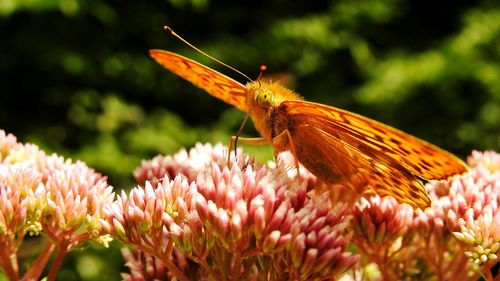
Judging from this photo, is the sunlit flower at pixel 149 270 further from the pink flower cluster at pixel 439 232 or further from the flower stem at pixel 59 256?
the pink flower cluster at pixel 439 232

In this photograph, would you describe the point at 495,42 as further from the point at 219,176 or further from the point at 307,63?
the point at 219,176

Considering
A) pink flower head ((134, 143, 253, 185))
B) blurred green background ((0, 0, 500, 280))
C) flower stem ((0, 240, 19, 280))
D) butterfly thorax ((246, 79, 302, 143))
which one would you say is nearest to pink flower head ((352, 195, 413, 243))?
butterfly thorax ((246, 79, 302, 143))

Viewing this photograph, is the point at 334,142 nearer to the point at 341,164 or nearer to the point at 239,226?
the point at 341,164

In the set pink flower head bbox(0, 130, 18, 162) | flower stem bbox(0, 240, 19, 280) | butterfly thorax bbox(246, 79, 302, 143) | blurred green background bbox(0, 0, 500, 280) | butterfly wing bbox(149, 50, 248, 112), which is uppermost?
blurred green background bbox(0, 0, 500, 280)

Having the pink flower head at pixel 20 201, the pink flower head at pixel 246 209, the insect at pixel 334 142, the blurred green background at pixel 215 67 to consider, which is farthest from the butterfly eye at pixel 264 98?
the blurred green background at pixel 215 67

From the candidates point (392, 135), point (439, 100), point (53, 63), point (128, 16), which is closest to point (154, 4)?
point (128, 16)

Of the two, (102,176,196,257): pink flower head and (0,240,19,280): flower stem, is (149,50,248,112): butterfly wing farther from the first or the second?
(0,240,19,280): flower stem
